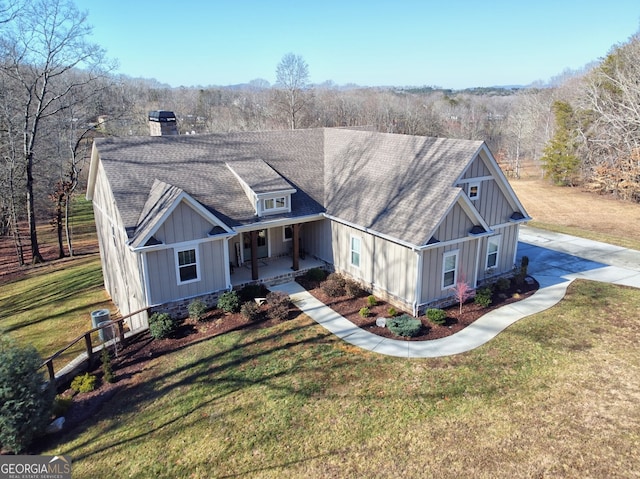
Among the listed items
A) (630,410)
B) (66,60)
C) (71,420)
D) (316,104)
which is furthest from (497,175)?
(316,104)

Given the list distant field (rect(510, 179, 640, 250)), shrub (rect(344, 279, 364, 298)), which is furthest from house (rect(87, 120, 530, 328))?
distant field (rect(510, 179, 640, 250))

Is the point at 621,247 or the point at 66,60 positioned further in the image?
the point at 66,60

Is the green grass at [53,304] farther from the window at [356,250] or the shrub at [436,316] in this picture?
the shrub at [436,316]

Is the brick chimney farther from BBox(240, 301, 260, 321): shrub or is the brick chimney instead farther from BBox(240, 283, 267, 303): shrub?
BBox(240, 301, 260, 321): shrub

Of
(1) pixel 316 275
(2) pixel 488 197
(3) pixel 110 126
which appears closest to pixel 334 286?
(1) pixel 316 275

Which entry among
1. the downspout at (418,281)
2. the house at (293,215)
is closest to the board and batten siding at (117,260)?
the house at (293,215)

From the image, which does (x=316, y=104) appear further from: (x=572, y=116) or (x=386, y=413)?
(x=386, y=413)

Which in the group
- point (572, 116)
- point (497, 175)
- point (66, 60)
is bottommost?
point (497, 175)
